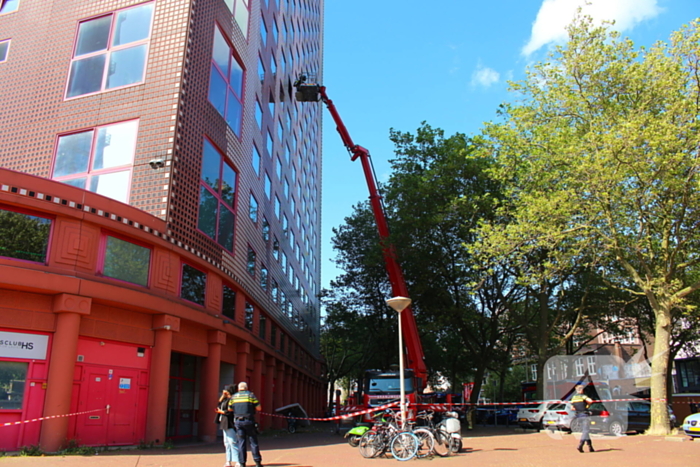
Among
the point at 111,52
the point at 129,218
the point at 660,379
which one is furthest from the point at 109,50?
the point at 660,379

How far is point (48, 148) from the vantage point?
17.9 meters

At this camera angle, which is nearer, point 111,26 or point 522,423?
point 111,26

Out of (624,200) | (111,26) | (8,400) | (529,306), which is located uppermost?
(111,26)

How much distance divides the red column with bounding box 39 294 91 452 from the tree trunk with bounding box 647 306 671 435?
58.3 ft

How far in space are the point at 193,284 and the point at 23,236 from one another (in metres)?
5.65

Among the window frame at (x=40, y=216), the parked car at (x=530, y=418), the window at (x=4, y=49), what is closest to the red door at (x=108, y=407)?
the window frame at (x=40, y=216)

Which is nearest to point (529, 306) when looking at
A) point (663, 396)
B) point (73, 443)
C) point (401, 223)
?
point (401, 223)

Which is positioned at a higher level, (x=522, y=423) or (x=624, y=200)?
(x=624, y=200)

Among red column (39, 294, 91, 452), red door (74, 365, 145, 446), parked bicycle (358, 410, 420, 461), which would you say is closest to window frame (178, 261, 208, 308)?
red door (74, 365, 145, 446)

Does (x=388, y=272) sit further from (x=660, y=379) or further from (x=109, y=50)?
(x=109, y=50)

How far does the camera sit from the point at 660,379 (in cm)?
1800

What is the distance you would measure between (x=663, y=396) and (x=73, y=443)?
58.9ft

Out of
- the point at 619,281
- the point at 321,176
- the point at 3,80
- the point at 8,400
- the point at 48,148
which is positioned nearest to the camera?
the point at 8,400

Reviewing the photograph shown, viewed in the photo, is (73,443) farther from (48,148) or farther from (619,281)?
(619,281)
